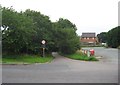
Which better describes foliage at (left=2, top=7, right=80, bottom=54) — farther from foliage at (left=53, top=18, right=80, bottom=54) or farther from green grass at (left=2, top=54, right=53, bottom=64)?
green grass at (left=2, top=54, right=53, bottom=64)

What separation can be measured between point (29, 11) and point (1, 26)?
40.7 ft

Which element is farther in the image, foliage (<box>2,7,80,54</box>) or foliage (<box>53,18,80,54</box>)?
foliage (<box>53,18,80,54</box>)

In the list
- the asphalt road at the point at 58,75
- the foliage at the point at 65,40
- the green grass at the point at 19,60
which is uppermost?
the foliage at the point at 65,40

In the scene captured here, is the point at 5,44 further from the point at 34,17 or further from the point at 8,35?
the point at 34,17

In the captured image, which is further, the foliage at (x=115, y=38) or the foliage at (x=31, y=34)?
the foliage at (x=115, y=38)

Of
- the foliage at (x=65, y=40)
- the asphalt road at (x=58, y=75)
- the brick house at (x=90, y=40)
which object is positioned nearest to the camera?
the asphalt road at (x=58, y=75)

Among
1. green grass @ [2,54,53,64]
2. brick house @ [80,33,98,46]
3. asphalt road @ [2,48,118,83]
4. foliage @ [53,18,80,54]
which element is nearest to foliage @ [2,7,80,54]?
foliage @ [53,18,80,54]

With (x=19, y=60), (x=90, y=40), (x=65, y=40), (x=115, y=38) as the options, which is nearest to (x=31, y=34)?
(x=19, y=60)

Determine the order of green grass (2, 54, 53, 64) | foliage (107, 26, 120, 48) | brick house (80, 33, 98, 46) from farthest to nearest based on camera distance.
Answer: brick house (80, 33, 98, 46) < foliage (107, 26, 120, 48) < green grass (2, 54, 53, 64)

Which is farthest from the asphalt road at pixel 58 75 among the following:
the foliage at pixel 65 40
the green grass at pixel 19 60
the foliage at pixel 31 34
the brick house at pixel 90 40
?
the brick house at pixel 90 40

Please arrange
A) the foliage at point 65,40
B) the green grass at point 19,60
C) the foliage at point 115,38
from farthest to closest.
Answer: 1. the foliage at point 115,38
2. the foliage at point 65,40
3. the green grass at point 19,60

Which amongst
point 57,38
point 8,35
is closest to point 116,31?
point 57,38

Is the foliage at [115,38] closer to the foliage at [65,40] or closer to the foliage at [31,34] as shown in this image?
the foliage at [31,34]

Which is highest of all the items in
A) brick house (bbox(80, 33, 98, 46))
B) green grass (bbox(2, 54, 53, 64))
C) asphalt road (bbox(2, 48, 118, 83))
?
brick house (bbox(80, 33, 98, 46))
